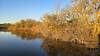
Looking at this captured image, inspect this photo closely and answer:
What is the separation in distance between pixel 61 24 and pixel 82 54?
47.0ft

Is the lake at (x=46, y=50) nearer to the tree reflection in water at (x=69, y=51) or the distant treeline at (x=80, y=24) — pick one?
the tree reflection in water at (x=69, y=51)

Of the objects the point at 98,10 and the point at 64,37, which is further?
the point at 64,37

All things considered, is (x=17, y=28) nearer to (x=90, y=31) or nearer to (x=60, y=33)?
(x=60, y=33)

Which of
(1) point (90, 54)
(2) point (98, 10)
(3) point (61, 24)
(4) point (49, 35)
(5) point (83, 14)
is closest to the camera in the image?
(1) point (90, 54)

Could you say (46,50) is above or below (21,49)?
below

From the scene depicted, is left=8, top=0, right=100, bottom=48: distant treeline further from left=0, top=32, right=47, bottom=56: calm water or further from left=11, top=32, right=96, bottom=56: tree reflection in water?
left=0, top=32, right=47, bottom=56: calm water

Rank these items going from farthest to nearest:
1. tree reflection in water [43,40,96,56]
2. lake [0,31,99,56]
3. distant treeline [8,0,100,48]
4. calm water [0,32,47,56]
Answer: distant treeline [8,0,100,48] → calm water [0,32,47,56] → lake [0,31,99,56] → tree reflection in water [43,40,96,56]

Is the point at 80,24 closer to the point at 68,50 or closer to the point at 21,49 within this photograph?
the point at 68,50

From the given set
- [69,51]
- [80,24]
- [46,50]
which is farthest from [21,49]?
[80,24]

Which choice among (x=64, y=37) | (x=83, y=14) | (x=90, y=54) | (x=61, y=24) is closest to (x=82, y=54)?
(x=90, y=54)

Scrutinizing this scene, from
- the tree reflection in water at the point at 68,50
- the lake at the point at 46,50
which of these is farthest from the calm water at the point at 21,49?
the tree reflection in water at the point at 68,50

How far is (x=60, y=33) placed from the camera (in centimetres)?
3002

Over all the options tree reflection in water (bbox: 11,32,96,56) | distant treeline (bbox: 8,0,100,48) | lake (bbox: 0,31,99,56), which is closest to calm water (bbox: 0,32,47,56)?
lake (bbox: 0,31,99,56)

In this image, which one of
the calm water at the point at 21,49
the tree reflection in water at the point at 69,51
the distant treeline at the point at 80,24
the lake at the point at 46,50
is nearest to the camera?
the tree reflection in water at the point at 69,51
